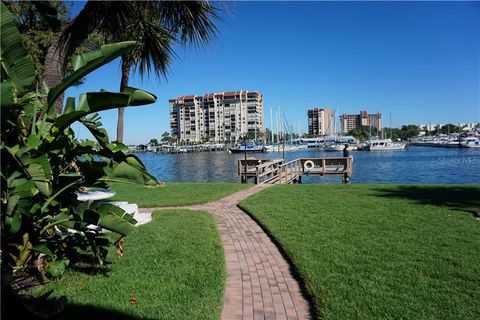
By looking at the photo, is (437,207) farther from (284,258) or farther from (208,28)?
(208,28)

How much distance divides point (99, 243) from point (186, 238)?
2572mm

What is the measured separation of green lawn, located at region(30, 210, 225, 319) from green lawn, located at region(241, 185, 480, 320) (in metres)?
1.15

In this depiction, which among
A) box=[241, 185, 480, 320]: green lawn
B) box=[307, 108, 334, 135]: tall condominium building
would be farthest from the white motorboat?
box=[241, 185, 480, 320]: green lawn

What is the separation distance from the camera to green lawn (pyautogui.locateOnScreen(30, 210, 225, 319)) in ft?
12.9

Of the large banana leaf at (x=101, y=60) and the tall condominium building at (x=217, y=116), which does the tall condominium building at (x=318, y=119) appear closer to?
the tall condominium building at (x=217, y=116)

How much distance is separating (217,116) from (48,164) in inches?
6059

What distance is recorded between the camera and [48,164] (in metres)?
3.55

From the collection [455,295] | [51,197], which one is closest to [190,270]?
[51,197]

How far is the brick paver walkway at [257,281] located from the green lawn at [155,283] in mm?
158

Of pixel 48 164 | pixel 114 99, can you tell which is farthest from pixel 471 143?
pixel 48 164

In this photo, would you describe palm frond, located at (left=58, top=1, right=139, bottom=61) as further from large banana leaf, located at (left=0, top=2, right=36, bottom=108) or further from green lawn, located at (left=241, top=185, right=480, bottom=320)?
green lawn, located at (left=241, top=185, right=480, bottom=320)

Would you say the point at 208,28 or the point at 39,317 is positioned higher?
the point at 208,28

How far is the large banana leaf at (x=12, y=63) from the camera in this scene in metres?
3.09

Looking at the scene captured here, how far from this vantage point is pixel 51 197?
13.0 feet
